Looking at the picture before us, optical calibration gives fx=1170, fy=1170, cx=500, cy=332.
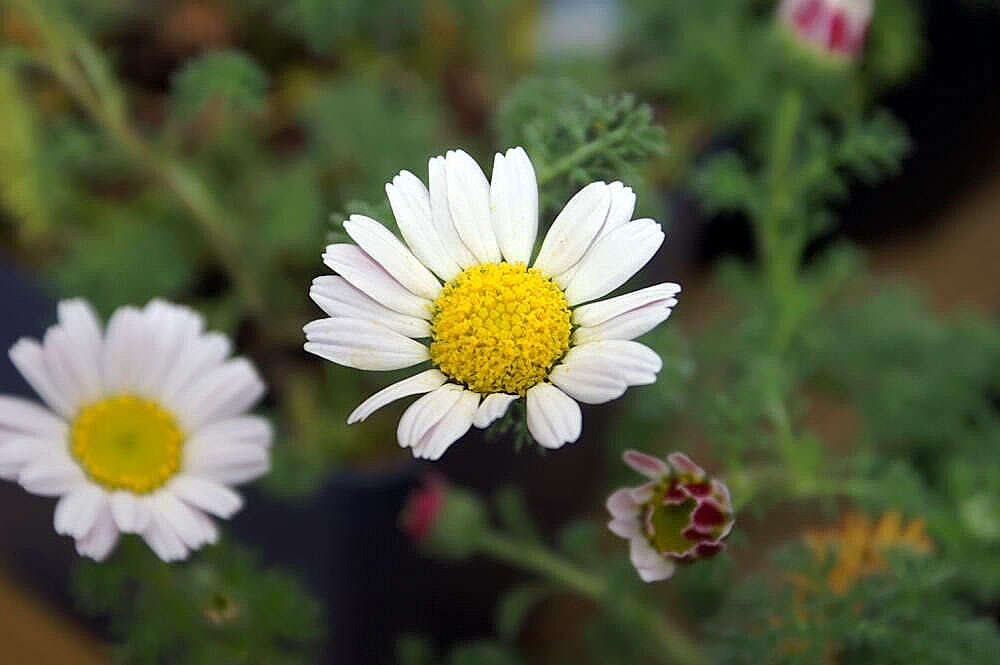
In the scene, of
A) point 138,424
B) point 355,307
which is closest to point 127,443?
point 138,424

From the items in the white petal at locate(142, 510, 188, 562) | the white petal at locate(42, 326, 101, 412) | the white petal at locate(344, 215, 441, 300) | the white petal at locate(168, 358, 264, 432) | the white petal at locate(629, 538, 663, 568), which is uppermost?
the white petal at locate(42, 326, 101, 412)

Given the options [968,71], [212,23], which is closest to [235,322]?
[212,23]

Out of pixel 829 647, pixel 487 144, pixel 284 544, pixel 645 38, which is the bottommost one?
pixel 829 647

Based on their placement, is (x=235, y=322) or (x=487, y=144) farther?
(x=487, y=144)

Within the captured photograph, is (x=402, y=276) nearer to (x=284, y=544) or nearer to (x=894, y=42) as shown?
(x=284, y=544)

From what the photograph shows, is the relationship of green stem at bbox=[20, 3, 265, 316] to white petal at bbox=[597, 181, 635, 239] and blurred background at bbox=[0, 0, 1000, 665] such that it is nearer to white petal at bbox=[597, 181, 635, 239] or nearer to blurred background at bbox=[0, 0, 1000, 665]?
blurred background at bbox=[0, 0, 1000, 665]

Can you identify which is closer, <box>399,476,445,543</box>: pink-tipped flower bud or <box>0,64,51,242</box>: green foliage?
<box>399,476,445,543</box>: pink-tipped flower bud

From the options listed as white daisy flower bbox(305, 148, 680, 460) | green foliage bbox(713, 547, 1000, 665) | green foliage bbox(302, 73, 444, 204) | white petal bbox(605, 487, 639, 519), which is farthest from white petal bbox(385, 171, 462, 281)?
green foliage bbox(302, 73, 444, 204)
